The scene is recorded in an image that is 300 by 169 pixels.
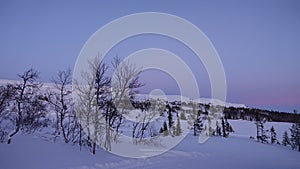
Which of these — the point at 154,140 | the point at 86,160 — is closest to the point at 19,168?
the point at 86,160

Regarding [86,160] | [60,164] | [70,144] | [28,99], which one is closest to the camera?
[60,164]

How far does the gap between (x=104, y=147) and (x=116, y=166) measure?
163 inches

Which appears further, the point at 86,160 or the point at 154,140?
the point at 154,140

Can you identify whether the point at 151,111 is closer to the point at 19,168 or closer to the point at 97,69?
the point at 97,69

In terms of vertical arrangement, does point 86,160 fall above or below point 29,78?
below

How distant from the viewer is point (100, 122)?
15844 millimetres

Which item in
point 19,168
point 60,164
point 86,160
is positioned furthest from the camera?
point 86,160

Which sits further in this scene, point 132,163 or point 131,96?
point 131,96

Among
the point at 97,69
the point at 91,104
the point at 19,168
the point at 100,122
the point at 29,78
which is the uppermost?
the point at 97,69

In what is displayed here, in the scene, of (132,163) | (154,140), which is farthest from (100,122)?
(154,140)

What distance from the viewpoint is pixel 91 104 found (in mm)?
15633

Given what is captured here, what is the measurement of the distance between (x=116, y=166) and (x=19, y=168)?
14.9 feet

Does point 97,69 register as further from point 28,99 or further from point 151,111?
point 151,111

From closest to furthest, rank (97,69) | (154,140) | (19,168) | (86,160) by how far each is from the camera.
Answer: (19,168) < (86,160) < (97,69) < (154,140)
